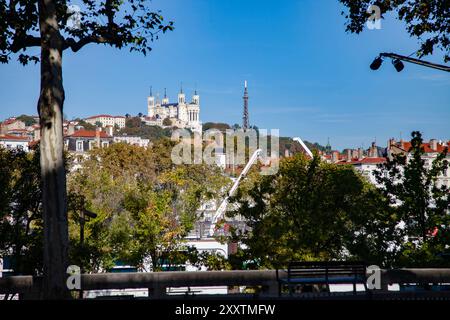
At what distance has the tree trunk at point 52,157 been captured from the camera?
416 inches

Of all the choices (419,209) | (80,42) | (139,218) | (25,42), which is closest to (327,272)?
(80,42)

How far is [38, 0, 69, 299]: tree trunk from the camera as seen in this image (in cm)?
1057

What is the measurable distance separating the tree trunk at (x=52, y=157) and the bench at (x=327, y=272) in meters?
4.07

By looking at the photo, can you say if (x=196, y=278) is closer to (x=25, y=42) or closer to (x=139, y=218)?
(x=25, y=42)

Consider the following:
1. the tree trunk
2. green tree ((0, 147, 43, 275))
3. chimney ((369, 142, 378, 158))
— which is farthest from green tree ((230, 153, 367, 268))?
chimney ((369, 142, 378, 158))

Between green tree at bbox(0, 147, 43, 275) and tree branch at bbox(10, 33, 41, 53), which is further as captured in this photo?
green tree at bbox(0, 147, 43, 275)

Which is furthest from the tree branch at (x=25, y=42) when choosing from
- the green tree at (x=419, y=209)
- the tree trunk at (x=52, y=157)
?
the green tree at (x=419, y=209)

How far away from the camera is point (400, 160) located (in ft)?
68.8

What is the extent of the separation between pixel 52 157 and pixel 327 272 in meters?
5.50

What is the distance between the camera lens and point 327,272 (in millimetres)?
12367

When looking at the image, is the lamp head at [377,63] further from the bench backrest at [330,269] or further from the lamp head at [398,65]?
the bench backrest at [330,269]

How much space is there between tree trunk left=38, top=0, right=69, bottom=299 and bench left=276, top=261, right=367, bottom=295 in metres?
4.07

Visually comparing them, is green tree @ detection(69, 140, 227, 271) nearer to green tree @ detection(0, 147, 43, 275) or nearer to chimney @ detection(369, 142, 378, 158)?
green tree @ detection(0, 147, 43, 275)
